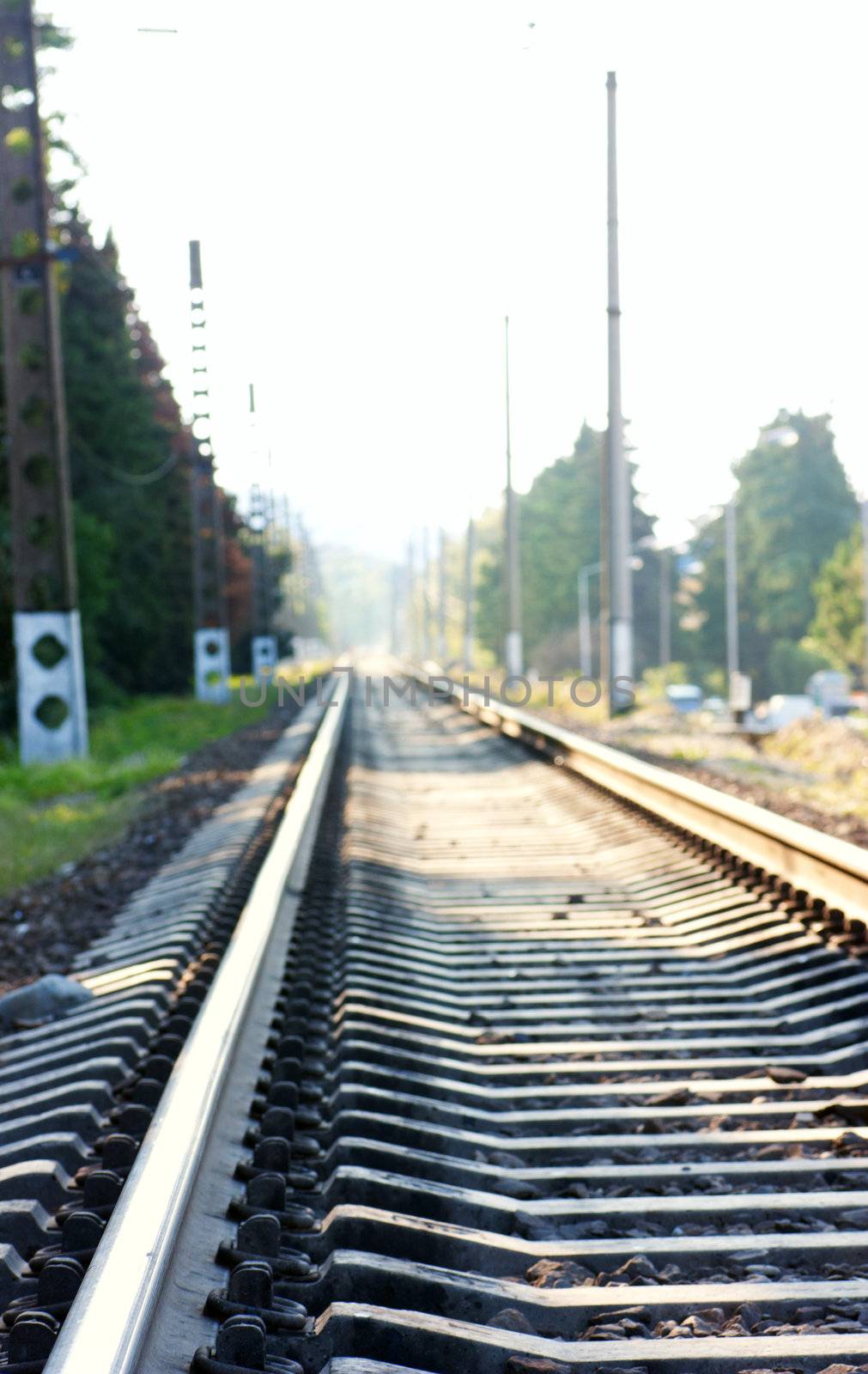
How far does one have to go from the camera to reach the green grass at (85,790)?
10.1 metres

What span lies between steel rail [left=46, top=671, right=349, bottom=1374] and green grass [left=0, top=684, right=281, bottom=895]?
5012 mm

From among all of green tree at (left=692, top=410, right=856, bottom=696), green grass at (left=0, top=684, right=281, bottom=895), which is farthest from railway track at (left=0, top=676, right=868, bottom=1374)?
green tree at (left=692, top=410, right=856, bottom=696)

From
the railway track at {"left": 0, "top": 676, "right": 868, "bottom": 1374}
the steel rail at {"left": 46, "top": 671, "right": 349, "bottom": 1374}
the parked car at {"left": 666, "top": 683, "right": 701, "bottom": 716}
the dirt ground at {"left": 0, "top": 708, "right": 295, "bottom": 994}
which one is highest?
the steel rail at {"left": 46, "top": 671, "right": 349, "bottom": 1374}

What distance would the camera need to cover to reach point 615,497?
21.4 m

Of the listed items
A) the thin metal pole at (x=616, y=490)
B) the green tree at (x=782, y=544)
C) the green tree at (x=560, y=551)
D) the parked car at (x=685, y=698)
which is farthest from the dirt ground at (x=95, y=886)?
the green tree at (x=560, y=551)

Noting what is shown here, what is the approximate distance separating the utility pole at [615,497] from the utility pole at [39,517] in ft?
24.2

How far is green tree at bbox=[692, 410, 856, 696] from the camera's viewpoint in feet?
318

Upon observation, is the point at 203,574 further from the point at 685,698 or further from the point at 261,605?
the point at 685,698

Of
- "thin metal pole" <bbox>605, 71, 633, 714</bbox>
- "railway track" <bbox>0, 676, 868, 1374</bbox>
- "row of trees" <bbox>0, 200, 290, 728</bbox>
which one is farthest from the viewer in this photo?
"row of trees" <bbox>0, 200, 290, 728</bbox>

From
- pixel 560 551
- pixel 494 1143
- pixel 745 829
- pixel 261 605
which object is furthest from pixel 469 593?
pixel 560 551

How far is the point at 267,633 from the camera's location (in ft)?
162

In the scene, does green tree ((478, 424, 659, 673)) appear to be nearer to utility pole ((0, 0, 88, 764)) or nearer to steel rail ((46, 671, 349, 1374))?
utility pole ((0, 0, 88, 764))

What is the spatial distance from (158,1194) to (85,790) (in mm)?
12297

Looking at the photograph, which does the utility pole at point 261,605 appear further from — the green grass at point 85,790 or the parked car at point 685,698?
the green grass at point 85,790
